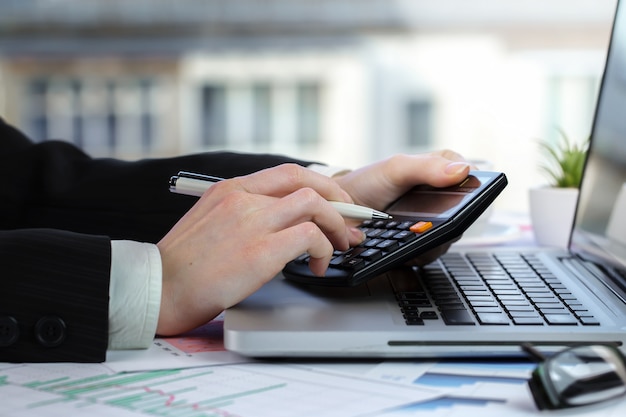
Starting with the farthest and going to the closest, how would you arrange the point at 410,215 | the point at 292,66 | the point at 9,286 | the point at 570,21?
the point at 292,66 < the point at 570,21 < the point at 410,215 < the point at 9,286

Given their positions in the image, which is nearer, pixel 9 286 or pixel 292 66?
pixel 9 286

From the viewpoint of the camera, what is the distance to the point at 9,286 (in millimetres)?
606

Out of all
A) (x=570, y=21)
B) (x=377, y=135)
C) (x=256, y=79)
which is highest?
(x=570, y=21)

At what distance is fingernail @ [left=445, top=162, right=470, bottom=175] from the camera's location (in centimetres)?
78

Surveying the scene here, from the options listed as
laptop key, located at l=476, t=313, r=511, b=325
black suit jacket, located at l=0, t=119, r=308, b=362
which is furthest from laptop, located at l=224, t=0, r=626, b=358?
black suit jacket, located at l=0, t=119, r=308, b=362

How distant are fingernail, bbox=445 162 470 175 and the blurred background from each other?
11.4 metres

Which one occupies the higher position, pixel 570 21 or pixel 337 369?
pixel 570 21

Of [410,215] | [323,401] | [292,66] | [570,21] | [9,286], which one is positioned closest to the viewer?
[323,401]

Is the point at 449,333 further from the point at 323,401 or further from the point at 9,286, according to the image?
the point at 9,286

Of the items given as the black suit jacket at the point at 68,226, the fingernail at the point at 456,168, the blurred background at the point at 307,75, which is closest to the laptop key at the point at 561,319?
the fingernail at the point at 456,168

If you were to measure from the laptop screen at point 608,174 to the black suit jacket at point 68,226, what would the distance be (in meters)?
0.35

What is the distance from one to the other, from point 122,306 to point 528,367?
0.95 ft

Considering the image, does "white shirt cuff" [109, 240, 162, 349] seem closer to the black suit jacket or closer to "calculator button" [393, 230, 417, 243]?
the black suit jacket

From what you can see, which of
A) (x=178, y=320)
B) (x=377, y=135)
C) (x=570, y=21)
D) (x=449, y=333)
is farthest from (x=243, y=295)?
(x=377, y=135)
